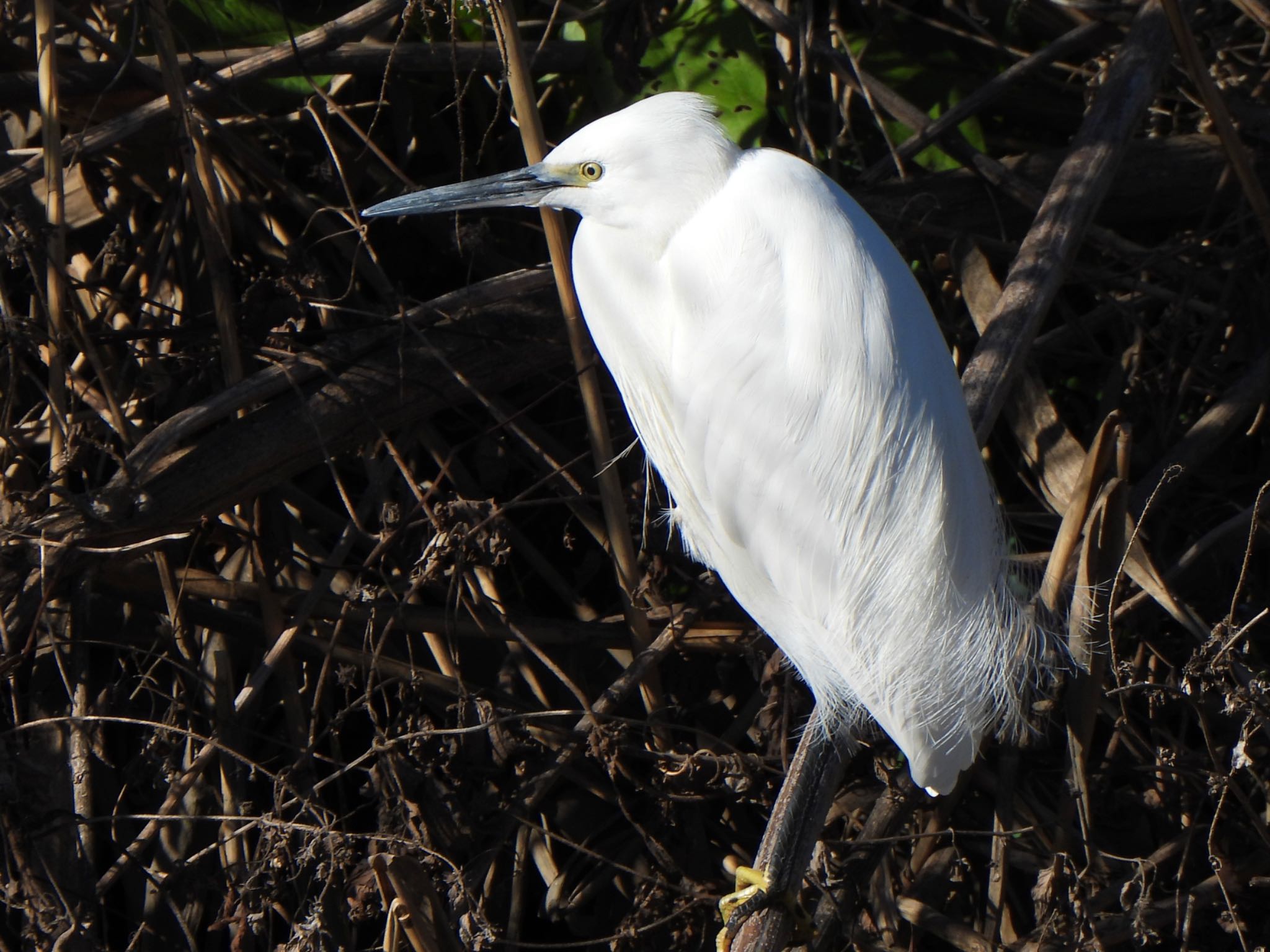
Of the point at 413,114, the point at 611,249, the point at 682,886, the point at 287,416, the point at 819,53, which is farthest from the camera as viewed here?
the point at 413,114

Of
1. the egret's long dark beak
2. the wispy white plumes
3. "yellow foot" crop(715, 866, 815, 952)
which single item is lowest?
"yellow foot" crop(715, 866, 815, 952)

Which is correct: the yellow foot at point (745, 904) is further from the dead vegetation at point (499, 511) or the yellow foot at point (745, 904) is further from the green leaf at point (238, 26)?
the green leaf at point (238, 26)

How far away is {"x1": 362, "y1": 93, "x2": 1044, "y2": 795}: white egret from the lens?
4.65ft

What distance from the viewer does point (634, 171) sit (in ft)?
4.61

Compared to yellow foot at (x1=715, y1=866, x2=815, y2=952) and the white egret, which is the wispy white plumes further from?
yellow foot at (x1=715, y1=866, x2=815, y2=952)

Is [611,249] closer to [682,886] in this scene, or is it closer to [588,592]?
[588,592]

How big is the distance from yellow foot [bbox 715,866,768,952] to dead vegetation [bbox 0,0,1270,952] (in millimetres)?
179

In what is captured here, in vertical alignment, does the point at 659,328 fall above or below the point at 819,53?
below

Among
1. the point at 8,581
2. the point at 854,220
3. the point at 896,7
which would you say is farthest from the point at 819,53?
the point at 8,581

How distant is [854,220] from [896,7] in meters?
0.94

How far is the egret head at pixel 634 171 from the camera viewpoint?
4.54 feet

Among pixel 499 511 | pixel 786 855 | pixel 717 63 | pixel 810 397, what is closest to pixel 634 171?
pixel 810 397

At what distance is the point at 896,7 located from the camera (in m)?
2.17

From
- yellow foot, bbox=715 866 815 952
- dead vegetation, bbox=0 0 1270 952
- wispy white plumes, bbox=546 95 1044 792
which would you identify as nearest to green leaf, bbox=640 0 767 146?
dead vegetation, bbox=0 0 1270 952
